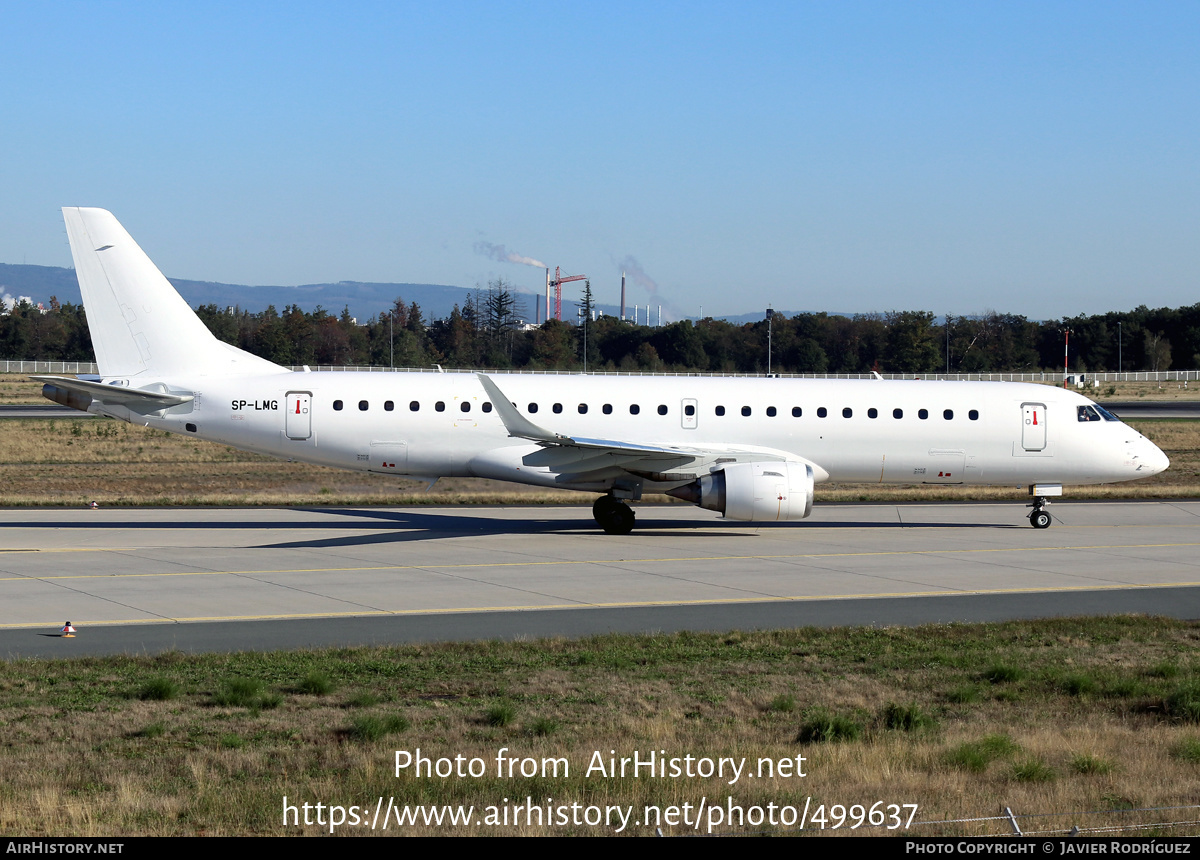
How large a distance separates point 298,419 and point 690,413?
29.0ft

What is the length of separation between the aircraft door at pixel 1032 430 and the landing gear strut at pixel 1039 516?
139 centimetres

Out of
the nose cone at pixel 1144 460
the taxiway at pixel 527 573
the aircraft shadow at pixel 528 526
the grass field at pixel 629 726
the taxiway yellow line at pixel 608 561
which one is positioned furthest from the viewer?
the nose cone at pixel 1144 460

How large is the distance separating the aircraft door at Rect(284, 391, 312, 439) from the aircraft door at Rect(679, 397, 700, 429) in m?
8.39

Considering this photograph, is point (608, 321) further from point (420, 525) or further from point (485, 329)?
point (420, 525)

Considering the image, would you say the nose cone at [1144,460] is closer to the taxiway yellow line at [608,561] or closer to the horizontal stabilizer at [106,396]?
the taxiway yellow line at [608,561]

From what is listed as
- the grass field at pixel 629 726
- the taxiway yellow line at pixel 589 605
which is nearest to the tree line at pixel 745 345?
the taxiway yellow line at pixel 589 605

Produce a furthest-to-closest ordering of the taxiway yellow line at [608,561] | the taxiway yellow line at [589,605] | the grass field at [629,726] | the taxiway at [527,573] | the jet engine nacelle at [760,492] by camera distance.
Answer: the jet engine nacelle at [760,492] → the taxiway yellow line at [608,561] → the taxiway at [527,573] → the taxiway yellow line at [589,605] → the grass field at [629,726]

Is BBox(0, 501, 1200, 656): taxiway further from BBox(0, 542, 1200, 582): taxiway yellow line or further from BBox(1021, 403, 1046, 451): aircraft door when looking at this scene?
BBox(1021, 403, 1046, 451): aircraft door

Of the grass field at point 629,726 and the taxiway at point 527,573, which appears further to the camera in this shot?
the taxiway at point 527,573

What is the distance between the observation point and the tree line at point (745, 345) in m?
119

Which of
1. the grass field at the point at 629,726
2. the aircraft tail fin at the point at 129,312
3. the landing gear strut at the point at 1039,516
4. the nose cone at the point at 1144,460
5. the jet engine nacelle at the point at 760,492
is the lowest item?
the grass field at the point at 629,726

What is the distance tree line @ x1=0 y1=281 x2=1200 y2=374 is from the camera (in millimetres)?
118875

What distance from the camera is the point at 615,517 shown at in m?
26.4

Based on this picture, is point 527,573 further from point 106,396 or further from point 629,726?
point 106,396
